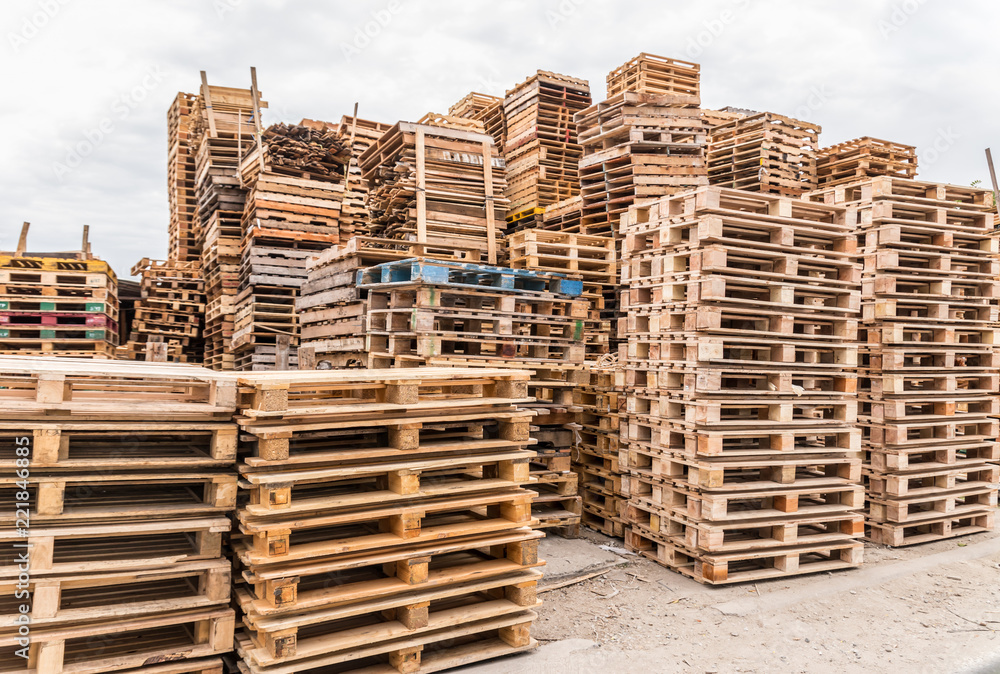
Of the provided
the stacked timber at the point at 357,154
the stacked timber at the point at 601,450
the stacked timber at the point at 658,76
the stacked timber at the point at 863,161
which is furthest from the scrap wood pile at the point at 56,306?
the stacked timber at the point at 863,161

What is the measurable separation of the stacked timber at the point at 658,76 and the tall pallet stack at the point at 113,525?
1348cm

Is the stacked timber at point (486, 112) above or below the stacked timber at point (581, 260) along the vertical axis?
above

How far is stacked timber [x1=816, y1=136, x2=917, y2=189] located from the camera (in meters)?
15.7

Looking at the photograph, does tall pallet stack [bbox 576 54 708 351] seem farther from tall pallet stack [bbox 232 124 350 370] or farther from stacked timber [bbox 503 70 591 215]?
tall pallet stack [bbox 232 124 350 370]

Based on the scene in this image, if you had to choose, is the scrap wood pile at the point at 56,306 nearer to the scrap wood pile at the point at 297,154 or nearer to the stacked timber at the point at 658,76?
the scrap wood pile at the point at 297,154

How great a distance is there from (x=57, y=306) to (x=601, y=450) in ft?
36.9

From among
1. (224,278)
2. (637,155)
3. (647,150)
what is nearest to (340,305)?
(224,278)

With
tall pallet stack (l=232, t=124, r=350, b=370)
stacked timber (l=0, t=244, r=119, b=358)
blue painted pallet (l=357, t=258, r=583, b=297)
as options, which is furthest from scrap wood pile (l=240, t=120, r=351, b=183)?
blue painted pallet (l=357, t=258, r=583, b=297)

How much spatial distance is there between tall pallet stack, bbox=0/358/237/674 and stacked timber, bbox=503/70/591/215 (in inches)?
472

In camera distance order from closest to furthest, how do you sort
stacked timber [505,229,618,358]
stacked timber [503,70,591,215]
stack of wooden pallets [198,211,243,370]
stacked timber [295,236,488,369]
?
stacked timber [295,236,488,369] → stacked timber [505,229,618,358] → stack of wooden pallets [198,211,243,370] → stacked timber [503,70,591,215]

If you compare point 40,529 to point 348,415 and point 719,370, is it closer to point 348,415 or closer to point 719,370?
point 348,415

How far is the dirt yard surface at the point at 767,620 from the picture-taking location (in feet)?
15.3

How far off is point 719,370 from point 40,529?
5.32 meters

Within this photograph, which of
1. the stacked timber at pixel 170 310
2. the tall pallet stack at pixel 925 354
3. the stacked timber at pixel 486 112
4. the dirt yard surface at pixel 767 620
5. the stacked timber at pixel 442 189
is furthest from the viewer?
the stacked timber at pixel 486 112
